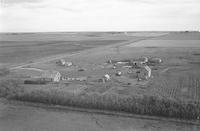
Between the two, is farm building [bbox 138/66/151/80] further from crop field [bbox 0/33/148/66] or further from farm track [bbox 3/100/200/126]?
crop field [bbox 0/33/148/66]

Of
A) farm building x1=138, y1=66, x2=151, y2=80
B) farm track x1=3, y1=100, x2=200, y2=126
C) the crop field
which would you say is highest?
the crop field

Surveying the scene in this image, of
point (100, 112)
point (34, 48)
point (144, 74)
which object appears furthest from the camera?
point (34, 48)

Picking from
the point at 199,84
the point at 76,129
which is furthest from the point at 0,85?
the point at 199,84

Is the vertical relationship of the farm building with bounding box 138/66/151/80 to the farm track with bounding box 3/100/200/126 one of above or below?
above

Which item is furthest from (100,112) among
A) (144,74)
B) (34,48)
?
(34,48)

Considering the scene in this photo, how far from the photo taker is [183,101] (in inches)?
775

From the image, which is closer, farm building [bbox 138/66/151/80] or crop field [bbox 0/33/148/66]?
farm building [bbox 138/66/151/80]

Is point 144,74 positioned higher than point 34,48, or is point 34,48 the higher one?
point 34,48

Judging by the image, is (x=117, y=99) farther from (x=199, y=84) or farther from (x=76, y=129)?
(x=199, y=84)

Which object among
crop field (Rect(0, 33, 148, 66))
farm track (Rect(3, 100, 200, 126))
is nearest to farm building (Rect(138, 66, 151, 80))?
farm track (Rect(3, 100, 200, 126))

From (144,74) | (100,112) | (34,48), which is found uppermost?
(34,48)

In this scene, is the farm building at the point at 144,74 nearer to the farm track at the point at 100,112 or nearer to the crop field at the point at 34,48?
the farm track at the point at 100,112

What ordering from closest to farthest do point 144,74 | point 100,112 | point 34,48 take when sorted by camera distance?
1. point 100,112
2. point 144,74
3. point 34,48

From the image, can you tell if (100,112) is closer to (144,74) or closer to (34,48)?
(144,74)
